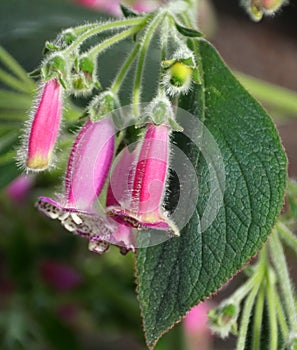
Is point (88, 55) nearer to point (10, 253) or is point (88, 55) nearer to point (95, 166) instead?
point (95, 166)

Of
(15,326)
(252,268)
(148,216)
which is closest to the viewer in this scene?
(148,216)

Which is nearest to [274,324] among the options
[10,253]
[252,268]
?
[252,268]

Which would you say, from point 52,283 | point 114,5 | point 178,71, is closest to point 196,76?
point 178,71

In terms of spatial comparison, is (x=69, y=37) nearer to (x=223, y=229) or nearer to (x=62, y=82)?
(x=62, y=82)

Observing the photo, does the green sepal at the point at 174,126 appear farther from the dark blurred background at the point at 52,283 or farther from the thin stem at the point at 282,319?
the dark blurred background at the point at 52,283

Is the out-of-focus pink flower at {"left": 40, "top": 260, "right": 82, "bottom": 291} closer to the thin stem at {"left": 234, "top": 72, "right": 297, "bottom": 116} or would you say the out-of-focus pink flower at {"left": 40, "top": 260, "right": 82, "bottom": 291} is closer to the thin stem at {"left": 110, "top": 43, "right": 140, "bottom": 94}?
the thin stem at {"left": 234, "top": 72, "right": 297, "bottom": 116}

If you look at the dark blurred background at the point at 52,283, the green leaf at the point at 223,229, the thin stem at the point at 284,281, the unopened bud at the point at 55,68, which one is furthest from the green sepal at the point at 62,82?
the dark blurred background at the point at 52,283

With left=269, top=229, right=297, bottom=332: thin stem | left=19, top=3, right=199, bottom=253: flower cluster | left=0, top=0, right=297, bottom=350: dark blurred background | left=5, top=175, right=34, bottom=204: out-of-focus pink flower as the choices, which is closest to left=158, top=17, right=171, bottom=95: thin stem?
left=19, top=3, right=199, bottom=253: flower cluster
